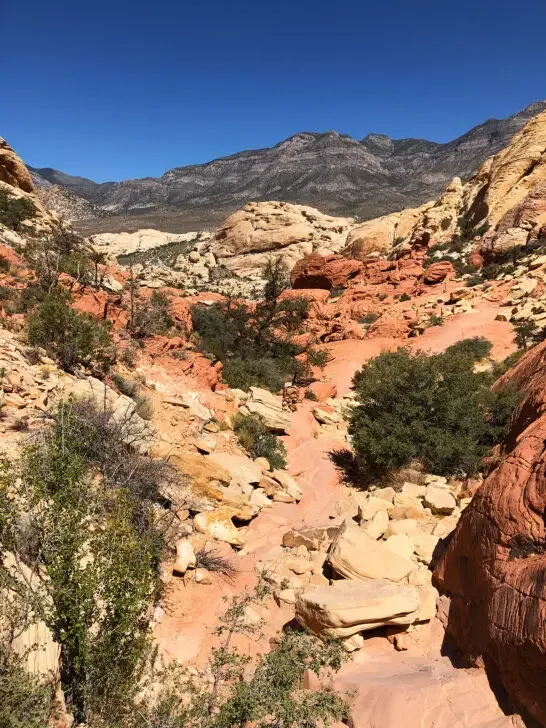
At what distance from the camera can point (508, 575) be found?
147 inches

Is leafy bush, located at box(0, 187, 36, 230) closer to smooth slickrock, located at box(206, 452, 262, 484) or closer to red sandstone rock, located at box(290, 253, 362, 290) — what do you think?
smooth slickrock, located at box(206, 452, 262, 484)

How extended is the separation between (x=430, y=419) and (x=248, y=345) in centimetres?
934

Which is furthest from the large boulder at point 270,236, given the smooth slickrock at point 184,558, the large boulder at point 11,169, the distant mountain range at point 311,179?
the smooth slickrock at point 184,558

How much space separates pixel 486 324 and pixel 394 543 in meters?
17.5

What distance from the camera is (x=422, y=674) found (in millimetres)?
3992

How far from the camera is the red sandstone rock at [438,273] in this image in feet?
91.2

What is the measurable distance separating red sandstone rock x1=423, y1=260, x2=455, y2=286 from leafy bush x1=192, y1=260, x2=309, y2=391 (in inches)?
481

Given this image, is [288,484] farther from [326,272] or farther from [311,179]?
[311,179]

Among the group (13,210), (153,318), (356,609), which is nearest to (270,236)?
(13,210)

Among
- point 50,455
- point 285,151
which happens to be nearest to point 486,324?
point 50,455

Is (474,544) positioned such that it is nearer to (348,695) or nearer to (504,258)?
(348,695)

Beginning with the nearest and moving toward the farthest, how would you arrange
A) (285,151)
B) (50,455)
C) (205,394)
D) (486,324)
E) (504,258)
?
(50,455)
(205,394)
(486,324)
(504,258)
(285,151)

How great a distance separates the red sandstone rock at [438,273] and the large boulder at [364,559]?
2485 cm

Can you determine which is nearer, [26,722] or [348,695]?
[26,722]
